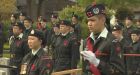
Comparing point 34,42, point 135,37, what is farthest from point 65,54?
point 34,42

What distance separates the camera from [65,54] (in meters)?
10.8

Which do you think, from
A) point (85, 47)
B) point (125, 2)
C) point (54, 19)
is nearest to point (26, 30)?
point (54, 19)

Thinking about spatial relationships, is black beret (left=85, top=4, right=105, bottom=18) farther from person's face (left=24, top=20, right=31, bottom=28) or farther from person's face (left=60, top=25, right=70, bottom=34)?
person's face (left=24, top=20, right=31, bottom=28)

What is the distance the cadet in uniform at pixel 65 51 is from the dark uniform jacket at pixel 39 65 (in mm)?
3465

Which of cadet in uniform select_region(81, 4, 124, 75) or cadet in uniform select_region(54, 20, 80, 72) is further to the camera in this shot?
cadet in uniform select_region(54, 20, 80, 72)

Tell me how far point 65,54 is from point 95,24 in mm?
5324

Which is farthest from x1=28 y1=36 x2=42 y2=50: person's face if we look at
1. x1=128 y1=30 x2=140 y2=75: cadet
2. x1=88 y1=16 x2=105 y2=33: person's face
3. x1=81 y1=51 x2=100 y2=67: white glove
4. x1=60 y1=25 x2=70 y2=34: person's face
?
x1=128 y1=30 x2=140 y2=75: cadet

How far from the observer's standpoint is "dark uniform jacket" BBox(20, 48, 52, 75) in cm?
703

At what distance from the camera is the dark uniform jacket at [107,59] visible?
17.9ft

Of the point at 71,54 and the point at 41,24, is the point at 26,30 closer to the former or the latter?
the point at 71,54

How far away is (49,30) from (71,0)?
29934 mm

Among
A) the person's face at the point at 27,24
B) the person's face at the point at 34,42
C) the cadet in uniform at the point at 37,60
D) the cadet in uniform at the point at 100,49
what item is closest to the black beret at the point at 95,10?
the cadet in uniform at the point at 100,49

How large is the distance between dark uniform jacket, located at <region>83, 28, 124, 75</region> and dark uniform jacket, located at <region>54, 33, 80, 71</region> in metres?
5.19

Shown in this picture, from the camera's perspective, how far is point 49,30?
58.2 ft
